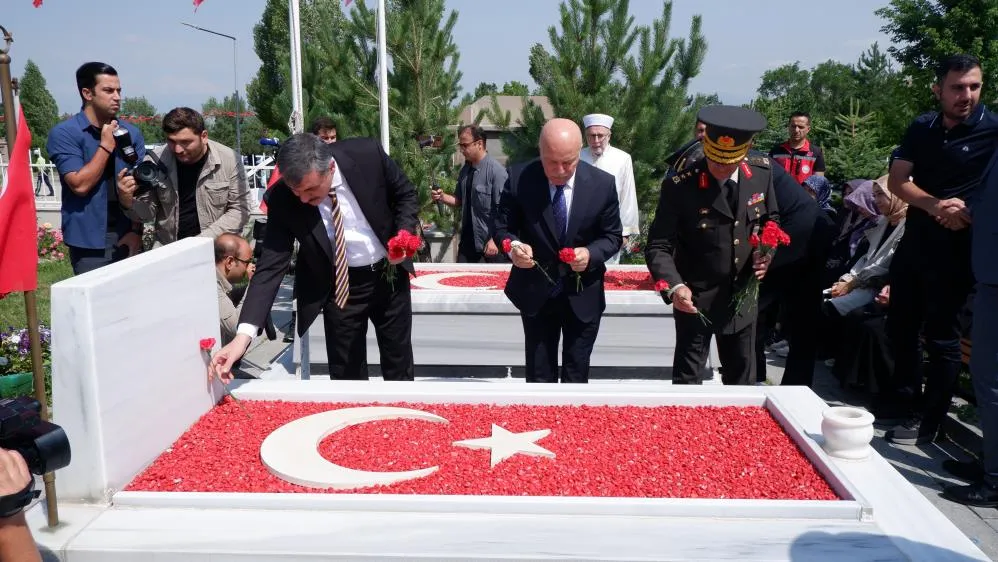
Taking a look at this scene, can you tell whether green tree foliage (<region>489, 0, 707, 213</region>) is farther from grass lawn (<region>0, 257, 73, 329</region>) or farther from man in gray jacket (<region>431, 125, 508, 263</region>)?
grass lawn (<region>0, 257, 73, 329</region>)

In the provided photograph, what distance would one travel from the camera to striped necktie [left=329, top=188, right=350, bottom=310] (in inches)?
135

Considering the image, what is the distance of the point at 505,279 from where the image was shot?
5797 millimetres

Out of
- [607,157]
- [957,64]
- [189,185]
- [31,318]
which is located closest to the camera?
[31,318]

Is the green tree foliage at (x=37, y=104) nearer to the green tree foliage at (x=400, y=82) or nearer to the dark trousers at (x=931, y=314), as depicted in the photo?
the green tree foliage at (x=400, y=82)

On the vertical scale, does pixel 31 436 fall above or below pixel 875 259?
below

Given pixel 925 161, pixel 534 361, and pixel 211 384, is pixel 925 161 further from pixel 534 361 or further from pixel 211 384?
pixel 211 384

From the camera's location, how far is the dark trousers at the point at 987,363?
336cm

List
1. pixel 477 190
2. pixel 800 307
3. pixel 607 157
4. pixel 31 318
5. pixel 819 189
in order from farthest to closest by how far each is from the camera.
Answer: pixel 477 190
pixel 819 189
pixel 607 157
pixel 800 307
pixel 31 318

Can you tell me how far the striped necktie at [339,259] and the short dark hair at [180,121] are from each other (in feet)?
3.46

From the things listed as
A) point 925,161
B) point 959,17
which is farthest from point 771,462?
point 959,17

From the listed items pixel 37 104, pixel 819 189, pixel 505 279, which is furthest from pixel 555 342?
pixel 37 104

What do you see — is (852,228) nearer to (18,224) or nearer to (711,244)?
(711,244)

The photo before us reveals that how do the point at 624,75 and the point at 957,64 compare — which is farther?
the point at 624,75

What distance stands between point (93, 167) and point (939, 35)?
2038 centimetres
